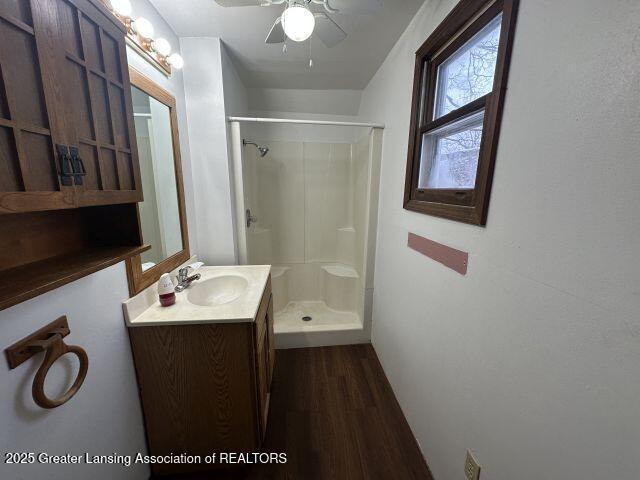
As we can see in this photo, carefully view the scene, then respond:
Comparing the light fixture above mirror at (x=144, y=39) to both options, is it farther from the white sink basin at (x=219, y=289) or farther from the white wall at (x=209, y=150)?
the white sink basin at (x=219, y=289)

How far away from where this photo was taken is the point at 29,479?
0.61 metres

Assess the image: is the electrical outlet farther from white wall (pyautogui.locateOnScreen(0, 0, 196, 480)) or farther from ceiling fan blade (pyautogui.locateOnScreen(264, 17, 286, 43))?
ceiling fan blade (pyautogui.locateOnScreen(264, 17, 286, 43))

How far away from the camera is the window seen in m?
0.81

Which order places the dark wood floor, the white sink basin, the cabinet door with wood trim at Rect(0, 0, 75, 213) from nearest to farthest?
the cabinet door with wood trim at Rect(0, 0, 75, 213)
the dark wood floor
the white sink basin

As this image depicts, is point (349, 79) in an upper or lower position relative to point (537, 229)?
upper

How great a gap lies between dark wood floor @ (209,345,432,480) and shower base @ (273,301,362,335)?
0.81ft

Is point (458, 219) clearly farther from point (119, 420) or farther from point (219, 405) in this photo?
point (119, 420)

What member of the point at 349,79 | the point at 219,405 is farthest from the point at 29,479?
the point at 349,79

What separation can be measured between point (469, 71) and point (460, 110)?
0.23 meters

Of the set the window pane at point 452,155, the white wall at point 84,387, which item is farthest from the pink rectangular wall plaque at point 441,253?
the white wall at point 84,387

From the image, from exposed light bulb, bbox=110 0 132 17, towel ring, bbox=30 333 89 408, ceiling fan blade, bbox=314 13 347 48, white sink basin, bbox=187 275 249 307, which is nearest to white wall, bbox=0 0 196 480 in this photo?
towel ring, bbox=30 333 89 408

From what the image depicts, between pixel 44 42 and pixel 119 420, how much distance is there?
1.29m

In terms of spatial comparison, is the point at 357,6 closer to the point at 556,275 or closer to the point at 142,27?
the point at 142,27

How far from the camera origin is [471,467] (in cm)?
90
